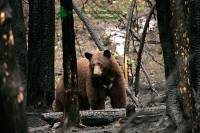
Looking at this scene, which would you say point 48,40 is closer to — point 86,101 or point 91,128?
point 86,101

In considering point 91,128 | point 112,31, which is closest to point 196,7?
point 91,128

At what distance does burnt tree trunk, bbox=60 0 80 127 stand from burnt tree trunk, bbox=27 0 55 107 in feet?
9.54

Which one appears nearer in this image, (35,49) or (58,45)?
(35,49)

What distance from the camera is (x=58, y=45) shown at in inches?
834

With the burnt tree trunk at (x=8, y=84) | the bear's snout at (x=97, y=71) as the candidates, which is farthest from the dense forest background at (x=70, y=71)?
the bear's snout at (x=97, y=71)

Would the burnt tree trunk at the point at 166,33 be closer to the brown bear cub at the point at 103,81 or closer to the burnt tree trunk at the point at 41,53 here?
the burnt tree trunk at the point at 41,53

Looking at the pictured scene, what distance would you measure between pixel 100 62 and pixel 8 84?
26.4 ft

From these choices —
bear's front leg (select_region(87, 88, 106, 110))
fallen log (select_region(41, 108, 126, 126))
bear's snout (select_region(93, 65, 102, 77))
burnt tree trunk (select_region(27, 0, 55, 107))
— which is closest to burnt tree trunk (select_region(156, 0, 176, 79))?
fallen log (select_region(41, 108, 126, 126))

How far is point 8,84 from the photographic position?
11.3 ft

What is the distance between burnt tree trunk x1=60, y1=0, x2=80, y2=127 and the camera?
23.6 feet

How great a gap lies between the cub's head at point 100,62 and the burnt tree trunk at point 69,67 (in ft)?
11.9

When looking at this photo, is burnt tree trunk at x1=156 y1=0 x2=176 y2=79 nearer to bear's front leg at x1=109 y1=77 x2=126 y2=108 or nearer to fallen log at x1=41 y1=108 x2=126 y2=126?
fallen log at x1=41 y1=108 x2=126 y2=126

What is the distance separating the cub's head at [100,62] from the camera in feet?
37.6

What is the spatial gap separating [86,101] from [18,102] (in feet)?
29.6
